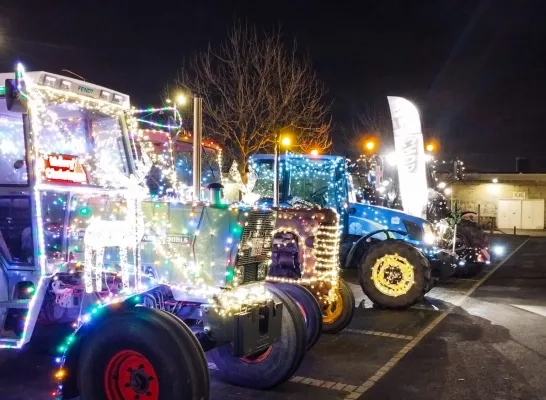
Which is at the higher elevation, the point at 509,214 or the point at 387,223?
the point at 387,223

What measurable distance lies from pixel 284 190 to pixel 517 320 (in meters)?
4.49

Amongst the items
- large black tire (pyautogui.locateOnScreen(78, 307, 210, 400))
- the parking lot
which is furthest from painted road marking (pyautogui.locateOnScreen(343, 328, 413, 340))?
large black tire (pyautogui.locateOnScreen(78, 307, 210, 400))

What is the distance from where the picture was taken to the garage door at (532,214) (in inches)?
1657

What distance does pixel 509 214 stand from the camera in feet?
140

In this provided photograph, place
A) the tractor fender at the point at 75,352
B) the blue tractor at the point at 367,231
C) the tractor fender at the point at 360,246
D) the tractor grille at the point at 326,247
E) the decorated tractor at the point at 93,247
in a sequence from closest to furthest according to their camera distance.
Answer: the tractor fender at the point at 75,352 → the decorated tractor at the point at 93,247 → the tractor grille at the point at 326,247 → the blue tractor at the point at 367,231 → the tractor fender at the point at 360,246

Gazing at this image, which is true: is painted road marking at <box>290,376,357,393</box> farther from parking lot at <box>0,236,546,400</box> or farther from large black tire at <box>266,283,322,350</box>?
large black tire at <box>266,283,322,350</box>

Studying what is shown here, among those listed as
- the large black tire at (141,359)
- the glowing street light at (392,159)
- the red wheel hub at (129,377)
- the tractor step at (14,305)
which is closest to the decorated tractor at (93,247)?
the tractor step at (14,305)

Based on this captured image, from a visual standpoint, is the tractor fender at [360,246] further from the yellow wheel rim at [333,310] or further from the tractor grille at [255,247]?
the tractor grille at [255,247]

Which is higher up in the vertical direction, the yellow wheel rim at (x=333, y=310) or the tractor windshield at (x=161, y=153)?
the tractor windshield at (x=161, y=153)

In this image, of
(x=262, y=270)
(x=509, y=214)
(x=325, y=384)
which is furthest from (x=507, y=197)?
(x=262, y=270)

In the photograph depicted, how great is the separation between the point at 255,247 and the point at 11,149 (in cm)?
245

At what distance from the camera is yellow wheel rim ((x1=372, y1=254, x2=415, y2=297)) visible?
11672 mm

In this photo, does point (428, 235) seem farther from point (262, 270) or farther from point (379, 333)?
point (262, 270)

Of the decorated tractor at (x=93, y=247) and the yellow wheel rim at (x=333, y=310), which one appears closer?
the decorated tractor at (x=93, y=247)
